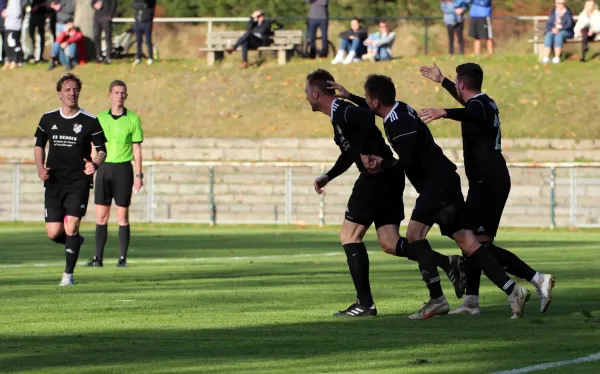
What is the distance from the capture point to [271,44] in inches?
1572

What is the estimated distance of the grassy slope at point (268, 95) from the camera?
35.2 m

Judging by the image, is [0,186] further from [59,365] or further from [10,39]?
[59,365]

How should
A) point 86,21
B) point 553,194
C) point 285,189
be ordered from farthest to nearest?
point 86,21
point 285,189
point 553,194

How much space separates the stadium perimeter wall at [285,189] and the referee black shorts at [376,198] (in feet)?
61.7

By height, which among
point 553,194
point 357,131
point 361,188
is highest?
point 357,131

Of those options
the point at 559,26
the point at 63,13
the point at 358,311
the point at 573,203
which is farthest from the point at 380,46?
the point at 358,311

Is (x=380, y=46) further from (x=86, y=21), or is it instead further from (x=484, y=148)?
(x=484, y=148)

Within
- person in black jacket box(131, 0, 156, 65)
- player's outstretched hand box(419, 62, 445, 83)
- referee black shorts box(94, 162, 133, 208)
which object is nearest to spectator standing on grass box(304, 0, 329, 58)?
person in black jacket box(131, 0, 156, 65)

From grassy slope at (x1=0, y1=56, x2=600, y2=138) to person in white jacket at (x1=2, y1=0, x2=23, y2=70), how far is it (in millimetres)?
628

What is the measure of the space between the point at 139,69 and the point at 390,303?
27995 mm

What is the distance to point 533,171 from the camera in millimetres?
30969

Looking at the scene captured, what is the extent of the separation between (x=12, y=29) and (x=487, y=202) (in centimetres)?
2958

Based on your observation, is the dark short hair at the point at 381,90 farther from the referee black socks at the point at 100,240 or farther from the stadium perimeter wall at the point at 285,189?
the stadium perimeter wall at the point at 285,189

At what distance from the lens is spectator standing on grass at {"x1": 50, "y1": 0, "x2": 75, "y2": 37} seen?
40281 mm
